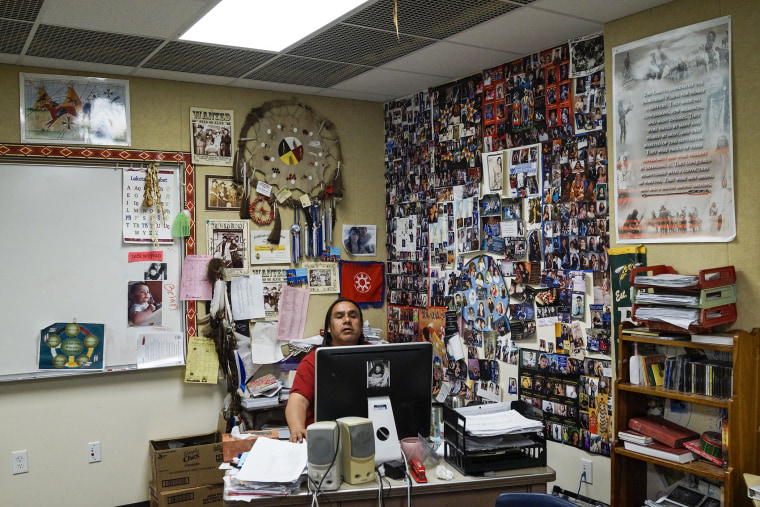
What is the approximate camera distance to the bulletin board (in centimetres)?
374

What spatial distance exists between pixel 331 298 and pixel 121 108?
6.11 ft

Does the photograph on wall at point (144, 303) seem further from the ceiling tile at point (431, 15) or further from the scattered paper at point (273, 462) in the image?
the ceiling tile at point (431, 15)

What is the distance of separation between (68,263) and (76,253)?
0.07 meters

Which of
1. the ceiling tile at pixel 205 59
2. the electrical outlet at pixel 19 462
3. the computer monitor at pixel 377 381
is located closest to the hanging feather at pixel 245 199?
the ceiling tile at pixel 205 59

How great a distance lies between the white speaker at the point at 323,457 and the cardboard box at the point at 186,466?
1897 millimetres

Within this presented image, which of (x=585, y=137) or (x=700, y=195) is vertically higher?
(x=585, y=137)

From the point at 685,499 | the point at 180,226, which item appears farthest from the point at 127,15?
the point at 685,499

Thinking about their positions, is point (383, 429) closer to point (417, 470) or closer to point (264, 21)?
point (417, 470)

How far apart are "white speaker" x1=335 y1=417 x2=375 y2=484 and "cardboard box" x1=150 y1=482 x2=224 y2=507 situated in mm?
1795

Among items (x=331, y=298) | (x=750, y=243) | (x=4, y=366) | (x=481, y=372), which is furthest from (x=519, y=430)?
(x=4, y=366)

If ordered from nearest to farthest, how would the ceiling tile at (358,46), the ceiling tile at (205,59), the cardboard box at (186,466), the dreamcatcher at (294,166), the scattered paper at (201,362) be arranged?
the ceiling tile at (358,46) → the ceiling tile at (205,59) → the cardboard box at (186,466) → the scattered paper at (201,362) → the dreamcatcher at (294,166)

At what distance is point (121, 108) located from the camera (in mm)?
4012

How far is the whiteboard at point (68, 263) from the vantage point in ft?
12.3

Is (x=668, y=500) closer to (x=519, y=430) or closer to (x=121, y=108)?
(x=519, y=430)
